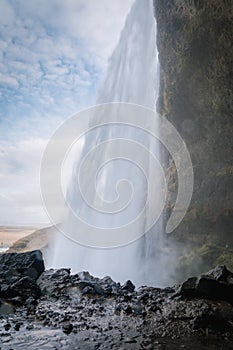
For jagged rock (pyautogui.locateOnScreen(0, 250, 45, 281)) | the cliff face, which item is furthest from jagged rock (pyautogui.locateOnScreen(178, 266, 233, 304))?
the cliff face

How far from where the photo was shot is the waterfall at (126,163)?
19484mm

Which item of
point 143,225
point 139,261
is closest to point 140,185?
point 143,225

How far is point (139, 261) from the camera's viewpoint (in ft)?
61.9

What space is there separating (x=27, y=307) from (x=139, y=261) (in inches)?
510

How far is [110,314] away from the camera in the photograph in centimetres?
647

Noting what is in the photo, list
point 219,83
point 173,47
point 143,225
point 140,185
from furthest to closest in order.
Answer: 1. point 140,185
2. point 143,225
3. point 173,47
4. point 219,83

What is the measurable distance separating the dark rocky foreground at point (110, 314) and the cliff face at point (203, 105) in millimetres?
6868

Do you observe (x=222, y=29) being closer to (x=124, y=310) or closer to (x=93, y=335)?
(x=124, y=310)

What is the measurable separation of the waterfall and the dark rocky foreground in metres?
10.3

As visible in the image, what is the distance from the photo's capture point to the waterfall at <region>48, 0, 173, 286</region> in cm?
1948

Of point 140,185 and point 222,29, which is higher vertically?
point 222,29

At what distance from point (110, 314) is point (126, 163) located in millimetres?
18582

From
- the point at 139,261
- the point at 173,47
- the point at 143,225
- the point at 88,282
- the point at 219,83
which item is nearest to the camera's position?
the point at 88,282

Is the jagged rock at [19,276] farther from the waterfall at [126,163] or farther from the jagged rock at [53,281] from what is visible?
the waterfall at [126,163]
